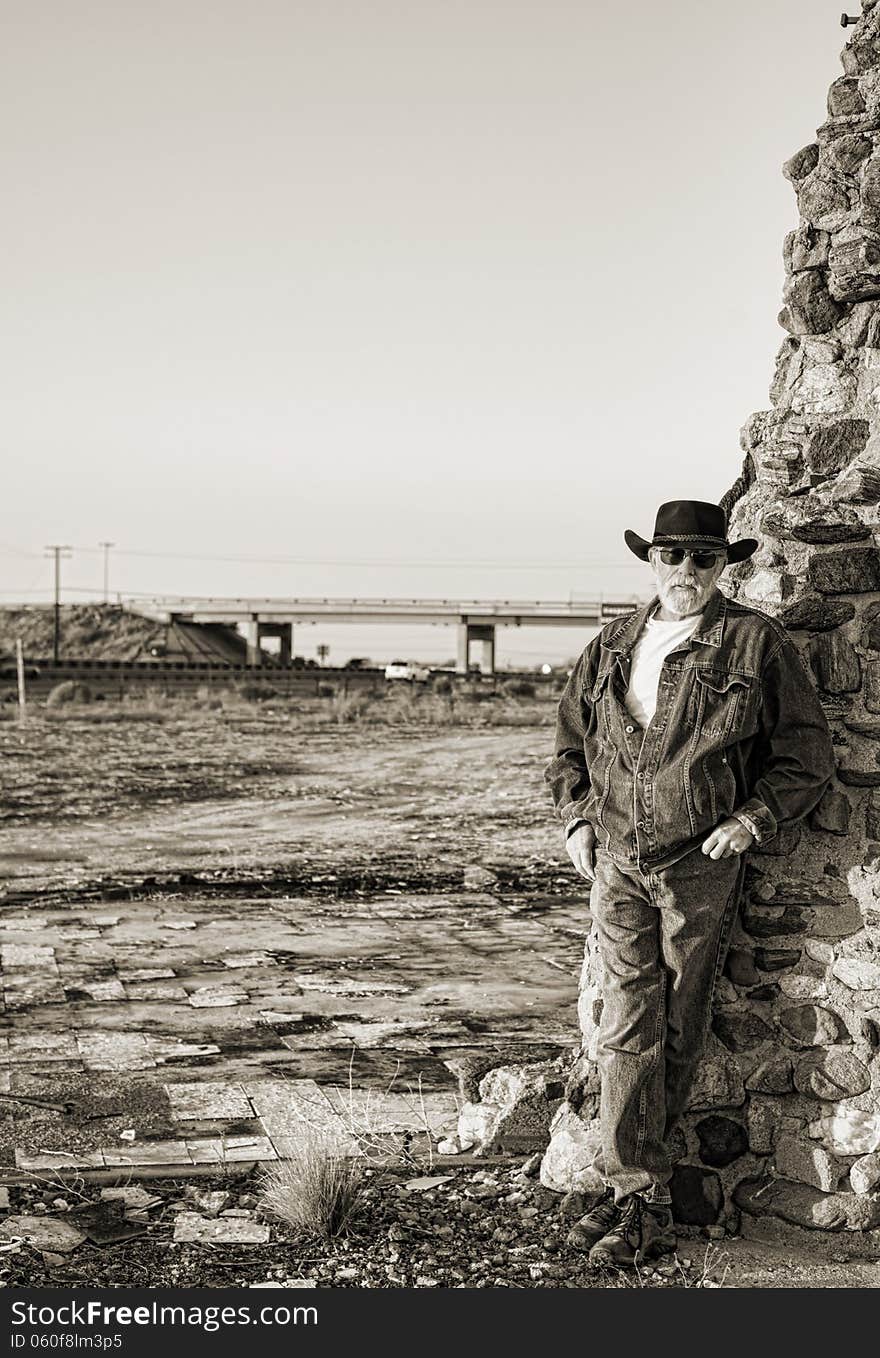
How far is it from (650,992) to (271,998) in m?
4.06

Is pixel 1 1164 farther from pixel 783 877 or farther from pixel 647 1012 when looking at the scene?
pixel 783 877

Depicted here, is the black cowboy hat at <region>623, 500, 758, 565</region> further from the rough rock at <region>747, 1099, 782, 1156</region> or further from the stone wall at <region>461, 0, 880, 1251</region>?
the rough rock at <region>747, 1099, 782, 1156</region>

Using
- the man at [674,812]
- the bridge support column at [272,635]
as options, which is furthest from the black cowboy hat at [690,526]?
the bridge support column at [272,635]

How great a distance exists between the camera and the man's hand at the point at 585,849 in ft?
15.9

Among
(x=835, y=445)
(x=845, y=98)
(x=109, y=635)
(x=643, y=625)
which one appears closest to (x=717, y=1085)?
(x=643, y=625)

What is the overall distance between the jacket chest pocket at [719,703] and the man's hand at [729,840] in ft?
0.94

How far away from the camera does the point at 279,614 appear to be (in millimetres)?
84875

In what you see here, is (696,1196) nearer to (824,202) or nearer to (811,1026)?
(811,1026)

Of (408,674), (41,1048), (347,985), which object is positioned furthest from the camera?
(408,674)

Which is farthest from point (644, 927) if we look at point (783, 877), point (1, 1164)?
point (1, 1164)

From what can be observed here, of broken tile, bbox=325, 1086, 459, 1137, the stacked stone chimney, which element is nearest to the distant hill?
broken tile, bbox=325, 1086, 459, 1137

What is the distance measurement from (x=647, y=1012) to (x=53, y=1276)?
82.2 inches

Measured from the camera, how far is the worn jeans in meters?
4.64

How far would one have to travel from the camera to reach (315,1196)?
482 cm
